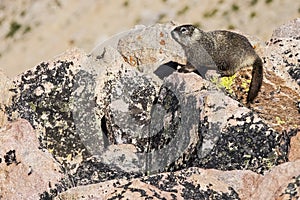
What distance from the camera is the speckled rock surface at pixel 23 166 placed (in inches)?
146

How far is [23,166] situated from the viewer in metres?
3.79

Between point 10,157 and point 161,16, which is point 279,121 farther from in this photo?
point 161,16

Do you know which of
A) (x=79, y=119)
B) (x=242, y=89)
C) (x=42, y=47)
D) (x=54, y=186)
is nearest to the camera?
(x=54, y=186)

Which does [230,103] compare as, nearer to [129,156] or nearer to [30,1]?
[129,156]

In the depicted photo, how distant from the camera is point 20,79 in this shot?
14.5ft

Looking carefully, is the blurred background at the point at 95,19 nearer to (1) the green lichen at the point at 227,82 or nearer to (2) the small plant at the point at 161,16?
(2) the small plant at the point at 161,16

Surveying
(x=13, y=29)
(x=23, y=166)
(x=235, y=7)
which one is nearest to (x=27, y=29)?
(x=13, y=29)

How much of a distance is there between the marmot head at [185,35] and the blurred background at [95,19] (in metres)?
4.46

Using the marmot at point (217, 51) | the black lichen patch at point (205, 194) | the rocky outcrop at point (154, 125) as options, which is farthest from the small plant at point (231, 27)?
the black lichen patch at point (205, 194)

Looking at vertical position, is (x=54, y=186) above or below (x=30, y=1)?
below


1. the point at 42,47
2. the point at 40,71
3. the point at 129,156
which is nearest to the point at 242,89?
the point at 129,156

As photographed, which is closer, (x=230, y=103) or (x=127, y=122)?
(x=230, y=103)

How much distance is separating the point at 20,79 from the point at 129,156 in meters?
0.86

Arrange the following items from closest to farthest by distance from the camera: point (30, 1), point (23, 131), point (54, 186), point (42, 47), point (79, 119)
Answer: point (54, 186) → point (23, 131) → point (79, 119) → point (42, 47) → point (30, 1)
